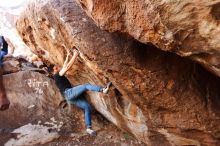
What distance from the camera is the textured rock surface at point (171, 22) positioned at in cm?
322

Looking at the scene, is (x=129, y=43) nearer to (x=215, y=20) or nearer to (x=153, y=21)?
(x=153, y=21)

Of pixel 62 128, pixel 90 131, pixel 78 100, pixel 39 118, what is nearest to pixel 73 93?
pixel 78 100

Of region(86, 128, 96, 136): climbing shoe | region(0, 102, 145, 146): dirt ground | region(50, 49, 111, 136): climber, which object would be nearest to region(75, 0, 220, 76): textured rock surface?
region(50, 49, 111, 136): climber

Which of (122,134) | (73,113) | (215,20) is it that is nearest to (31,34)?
(73,113)

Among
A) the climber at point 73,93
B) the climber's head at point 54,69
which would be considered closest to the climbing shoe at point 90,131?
the climber at point 73,93

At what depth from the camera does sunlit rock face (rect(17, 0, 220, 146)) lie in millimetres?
5095

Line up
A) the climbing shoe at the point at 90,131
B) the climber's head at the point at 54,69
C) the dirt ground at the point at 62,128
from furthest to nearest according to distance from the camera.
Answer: the climber's head at the point at 54,69 → the climbing shoe at the point at 90,131 → the dirt ground at the point at 62,128

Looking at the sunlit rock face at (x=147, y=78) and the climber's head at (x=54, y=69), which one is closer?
the sunlit rock face at (x=147, y=78)

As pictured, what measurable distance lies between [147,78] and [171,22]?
1.89 m

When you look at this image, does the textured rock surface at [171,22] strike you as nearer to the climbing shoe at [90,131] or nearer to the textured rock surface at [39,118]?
the textured rock surface at [39,118]

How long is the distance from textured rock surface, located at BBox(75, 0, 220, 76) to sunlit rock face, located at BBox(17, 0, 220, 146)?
0.56ft

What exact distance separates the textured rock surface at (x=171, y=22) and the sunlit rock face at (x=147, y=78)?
170mm

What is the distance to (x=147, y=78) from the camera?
17.2 feet

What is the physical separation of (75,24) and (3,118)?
4.34 meters
